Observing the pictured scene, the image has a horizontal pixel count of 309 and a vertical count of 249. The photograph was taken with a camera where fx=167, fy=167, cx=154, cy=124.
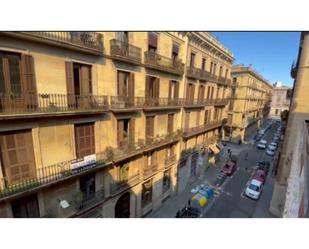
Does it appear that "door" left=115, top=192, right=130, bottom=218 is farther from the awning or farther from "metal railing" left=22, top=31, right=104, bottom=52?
the awning

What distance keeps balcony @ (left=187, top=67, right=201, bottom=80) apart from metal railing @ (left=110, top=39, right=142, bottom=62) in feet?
16.2

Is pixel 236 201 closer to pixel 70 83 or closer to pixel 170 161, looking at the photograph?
pixel 170 161

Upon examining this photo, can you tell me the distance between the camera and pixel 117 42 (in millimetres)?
7574

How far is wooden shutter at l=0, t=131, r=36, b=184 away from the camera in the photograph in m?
5.32

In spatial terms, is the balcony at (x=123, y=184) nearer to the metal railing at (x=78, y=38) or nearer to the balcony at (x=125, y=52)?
the balcony at (x=125, y=52)

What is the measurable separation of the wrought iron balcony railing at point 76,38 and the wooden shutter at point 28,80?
A: 2.49ft

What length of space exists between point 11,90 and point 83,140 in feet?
10.1

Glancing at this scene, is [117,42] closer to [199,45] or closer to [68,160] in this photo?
[68,160]

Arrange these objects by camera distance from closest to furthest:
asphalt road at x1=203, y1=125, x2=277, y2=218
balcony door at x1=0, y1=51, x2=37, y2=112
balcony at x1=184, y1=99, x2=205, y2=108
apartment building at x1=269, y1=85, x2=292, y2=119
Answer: balcony door at x1=0, y1=51, x2=37, y2=112 → asphalt road at x1=203, y1=125, x2=277, y2=218 → balcony at x1=184, y1=99, x2=205, y2=108 → apartment building at x1=269, y1=85, x2=292, y2=119

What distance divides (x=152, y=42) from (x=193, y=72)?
468cm

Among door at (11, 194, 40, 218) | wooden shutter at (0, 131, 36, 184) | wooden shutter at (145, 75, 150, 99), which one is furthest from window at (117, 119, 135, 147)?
door at (11, 194, 40, 218)

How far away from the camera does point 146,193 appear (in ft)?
36.5

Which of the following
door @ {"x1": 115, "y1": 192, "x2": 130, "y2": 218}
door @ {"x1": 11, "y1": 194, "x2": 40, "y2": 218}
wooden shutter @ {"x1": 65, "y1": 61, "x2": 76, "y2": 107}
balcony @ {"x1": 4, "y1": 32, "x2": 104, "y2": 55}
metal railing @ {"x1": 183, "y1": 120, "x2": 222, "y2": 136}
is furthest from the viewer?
metal railing @ {"x1": 183, "y1": 120, "x2": 222, "y2": 136}

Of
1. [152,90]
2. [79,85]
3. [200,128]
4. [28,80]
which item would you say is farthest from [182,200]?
[28,80]
